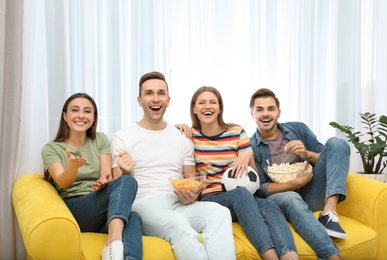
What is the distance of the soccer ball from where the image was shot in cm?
251

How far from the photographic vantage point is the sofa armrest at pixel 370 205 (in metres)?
2.40

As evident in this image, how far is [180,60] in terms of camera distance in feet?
11.2

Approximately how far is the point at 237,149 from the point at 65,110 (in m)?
1.04

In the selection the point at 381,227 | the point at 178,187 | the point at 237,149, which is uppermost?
the point at 237,149

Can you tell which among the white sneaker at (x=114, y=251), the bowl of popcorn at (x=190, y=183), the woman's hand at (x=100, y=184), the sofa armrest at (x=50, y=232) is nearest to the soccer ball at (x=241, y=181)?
the bowl of popcorn at (x=190, y=183)

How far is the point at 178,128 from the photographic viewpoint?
2.83m

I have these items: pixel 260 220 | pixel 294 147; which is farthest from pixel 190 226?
pixel 294 147

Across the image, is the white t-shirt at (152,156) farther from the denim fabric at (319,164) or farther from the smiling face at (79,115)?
the denim fabric at (319,164)

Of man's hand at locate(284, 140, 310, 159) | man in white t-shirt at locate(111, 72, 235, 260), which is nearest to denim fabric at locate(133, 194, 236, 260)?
man in white t-shirt at locate(111, 72, 235, 260)

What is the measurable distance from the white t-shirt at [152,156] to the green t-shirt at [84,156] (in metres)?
0.09

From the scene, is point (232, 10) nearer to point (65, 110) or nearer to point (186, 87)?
point (186, 87)

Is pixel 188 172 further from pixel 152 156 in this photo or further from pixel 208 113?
pixel 208 113

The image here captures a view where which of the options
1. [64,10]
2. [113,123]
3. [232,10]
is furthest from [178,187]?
[232,10]

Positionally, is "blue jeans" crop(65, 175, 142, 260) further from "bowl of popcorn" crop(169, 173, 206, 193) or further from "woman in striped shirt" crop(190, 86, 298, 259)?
"woman in striped shirt" crop(190, 86, 298, 259)
